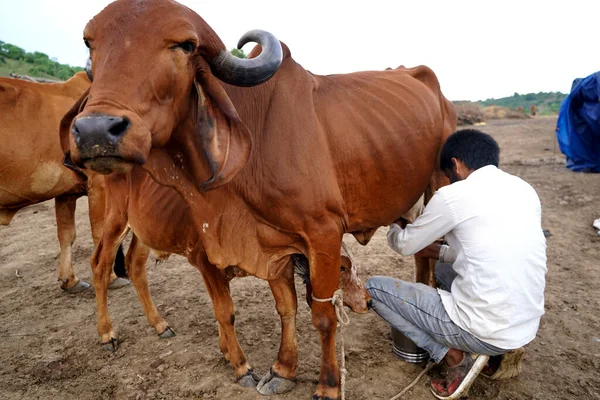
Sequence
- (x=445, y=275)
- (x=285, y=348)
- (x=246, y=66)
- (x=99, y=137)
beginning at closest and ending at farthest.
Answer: (x=99, y=137) < (x=246, y=66) < (x=285, y=348) < (x=445, y=275)

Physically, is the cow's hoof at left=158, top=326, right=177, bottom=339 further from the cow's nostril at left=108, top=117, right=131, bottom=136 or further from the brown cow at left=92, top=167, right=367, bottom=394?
the cow's nostril at left=108, top=117, right=131, bottom=136

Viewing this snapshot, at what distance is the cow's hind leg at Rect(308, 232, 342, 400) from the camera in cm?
270

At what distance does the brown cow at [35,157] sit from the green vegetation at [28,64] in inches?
723

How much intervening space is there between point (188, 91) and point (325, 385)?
2043 millimetres

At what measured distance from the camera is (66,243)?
16.8 ft

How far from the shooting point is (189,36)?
2035 mm

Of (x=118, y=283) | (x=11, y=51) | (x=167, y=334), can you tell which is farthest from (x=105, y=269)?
(x=11, y=51)

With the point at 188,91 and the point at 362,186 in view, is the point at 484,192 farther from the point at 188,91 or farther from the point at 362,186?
the point at 188,91

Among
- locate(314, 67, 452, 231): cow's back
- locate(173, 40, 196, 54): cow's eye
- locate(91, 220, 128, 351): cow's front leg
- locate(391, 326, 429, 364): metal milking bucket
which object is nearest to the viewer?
locate(173, 40, 196, 54): cow's eye

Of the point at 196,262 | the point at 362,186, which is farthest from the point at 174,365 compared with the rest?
the point at 362,186

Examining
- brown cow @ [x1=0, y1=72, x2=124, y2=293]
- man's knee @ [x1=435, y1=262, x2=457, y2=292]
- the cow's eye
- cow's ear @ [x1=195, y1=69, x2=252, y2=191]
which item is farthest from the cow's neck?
brown cow @ [x1=0, y1=72, x2=124, y2=293]

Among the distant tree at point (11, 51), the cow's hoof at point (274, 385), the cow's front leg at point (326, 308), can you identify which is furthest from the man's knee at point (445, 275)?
the distant tree at point (11, 51)

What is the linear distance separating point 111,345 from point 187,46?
2.84 m

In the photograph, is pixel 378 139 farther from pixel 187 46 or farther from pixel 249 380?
pixel 249 380
